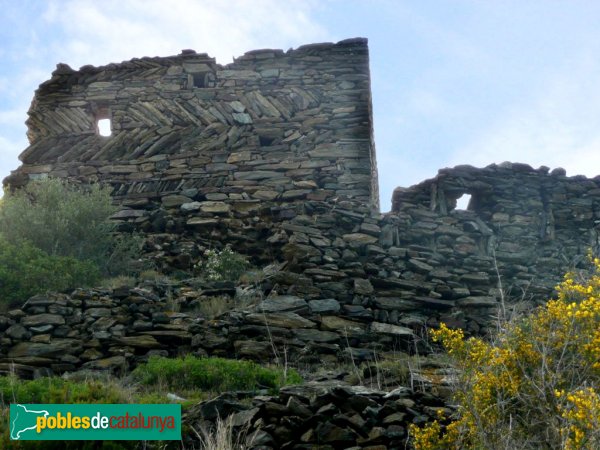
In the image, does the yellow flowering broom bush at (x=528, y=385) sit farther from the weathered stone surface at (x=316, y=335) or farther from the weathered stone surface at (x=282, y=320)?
the weathered stone surface at (x=282, y=320)

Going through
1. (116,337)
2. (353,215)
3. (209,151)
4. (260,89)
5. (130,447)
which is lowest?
(130,447)

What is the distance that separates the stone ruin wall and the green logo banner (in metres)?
2.53

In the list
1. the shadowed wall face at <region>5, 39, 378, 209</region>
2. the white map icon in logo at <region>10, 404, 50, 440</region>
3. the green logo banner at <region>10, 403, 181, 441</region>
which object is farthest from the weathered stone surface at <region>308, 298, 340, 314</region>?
the white map icon in logo at <region>10, 404, 50, 440</region>

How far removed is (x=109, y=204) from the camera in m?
14.7

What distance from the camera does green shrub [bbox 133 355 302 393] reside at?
9031mm

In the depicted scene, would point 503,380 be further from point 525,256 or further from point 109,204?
point 109,204

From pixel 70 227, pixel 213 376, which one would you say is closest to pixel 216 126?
pixel 70 227

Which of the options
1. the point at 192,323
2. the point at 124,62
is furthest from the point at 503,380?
the point at 124,62

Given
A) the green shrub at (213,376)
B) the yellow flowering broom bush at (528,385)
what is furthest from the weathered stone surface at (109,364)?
the yellow flowering broom bush at (528,385)

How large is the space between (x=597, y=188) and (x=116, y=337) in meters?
8.63

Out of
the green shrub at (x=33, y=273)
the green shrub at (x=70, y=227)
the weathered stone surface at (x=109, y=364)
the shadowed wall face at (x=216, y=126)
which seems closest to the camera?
the weathered stone surface at (x=109, y=364)

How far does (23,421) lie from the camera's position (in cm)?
749

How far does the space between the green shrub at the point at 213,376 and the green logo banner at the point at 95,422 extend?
1.30 metres

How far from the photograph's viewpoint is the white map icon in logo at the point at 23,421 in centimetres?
732
